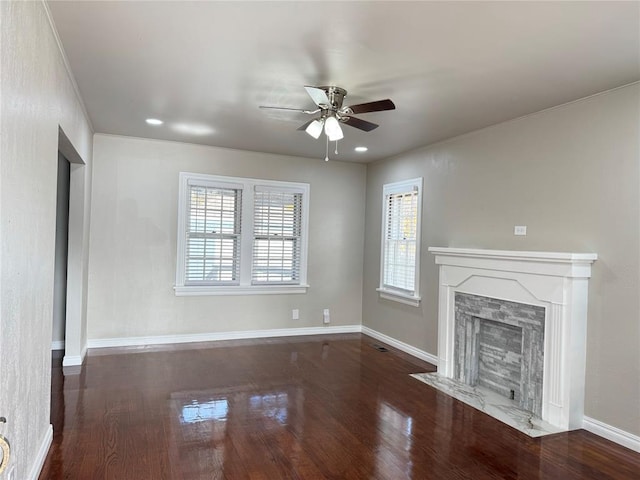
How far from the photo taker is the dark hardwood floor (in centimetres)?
264

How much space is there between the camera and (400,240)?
18.9ft

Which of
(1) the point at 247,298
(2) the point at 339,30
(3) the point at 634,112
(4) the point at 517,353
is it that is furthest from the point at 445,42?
(1) the point at 247,298

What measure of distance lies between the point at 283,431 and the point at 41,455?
4.99 feet

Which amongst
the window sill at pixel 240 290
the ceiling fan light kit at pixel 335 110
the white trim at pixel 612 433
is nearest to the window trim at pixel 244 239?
the window sill at pixel 240 290

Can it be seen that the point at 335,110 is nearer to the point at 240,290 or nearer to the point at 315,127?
the point at 315,127

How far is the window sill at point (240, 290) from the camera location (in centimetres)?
558

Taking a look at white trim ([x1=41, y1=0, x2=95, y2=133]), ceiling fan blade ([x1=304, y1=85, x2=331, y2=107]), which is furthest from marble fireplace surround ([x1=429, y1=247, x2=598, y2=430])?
white trim ([x1=41, y1=0, x2=95, y2=133])

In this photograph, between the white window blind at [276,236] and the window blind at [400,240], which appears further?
the white window blind at [276,236]

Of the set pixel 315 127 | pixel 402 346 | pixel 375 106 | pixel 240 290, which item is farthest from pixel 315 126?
pixel 402 346

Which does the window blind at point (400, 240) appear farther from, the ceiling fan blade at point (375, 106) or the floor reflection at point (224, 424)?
the ceiling fan blade at point (375, 106)

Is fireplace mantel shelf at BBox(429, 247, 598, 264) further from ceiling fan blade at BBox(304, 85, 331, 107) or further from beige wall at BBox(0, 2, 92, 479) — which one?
beige wall at BBox(0, 2, 92, 479)

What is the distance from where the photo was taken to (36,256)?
230cm

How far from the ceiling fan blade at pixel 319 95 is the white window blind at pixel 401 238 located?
2521 mm

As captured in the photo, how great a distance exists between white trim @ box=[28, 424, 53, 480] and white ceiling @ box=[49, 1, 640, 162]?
251cm
